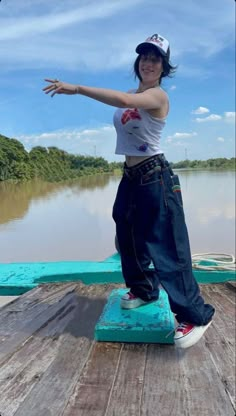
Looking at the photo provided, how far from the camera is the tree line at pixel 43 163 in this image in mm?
1060

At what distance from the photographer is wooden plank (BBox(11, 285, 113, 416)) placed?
1.08m

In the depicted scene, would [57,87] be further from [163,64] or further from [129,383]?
[129,383]

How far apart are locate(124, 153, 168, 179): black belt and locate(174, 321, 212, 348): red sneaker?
0.53 meters

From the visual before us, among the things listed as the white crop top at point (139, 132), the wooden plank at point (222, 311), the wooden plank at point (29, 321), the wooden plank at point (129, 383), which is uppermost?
the white crop top at point (139, 132)

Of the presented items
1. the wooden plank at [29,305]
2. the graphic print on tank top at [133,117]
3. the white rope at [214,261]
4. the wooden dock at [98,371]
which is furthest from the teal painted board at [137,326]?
the white rope at [214,261]

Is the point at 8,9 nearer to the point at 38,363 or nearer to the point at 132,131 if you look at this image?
the point at 132,131

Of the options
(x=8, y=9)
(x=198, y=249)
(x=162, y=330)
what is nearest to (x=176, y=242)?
(x=162, y=330)

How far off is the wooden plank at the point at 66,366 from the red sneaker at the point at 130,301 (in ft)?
0.47

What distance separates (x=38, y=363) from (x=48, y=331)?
26cm

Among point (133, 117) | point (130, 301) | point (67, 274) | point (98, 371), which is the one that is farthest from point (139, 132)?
point (67, 274)

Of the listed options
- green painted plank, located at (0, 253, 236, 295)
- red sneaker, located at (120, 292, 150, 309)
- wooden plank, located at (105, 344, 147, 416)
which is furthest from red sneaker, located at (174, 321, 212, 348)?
green painted plank, located at (0, 253, 236, 295)

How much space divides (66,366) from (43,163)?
0.61m

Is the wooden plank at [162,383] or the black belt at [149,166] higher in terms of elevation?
the black belt at [149,166]

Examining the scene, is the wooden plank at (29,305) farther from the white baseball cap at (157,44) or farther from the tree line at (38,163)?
the white baseball cap at (157,44)
